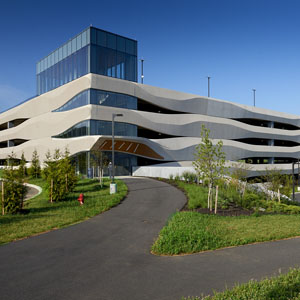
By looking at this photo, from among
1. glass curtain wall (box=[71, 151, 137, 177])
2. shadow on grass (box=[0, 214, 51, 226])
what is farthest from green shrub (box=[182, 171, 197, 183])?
shadow on grass (box=[0, 214, 51, 226])

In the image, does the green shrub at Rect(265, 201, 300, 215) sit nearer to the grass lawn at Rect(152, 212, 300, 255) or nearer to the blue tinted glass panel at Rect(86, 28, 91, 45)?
the grass lawn at Rect(152, 212, 300, 255)

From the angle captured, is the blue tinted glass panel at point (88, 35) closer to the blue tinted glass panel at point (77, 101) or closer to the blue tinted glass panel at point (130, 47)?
the blue tinted glass panel at point (130, 47)

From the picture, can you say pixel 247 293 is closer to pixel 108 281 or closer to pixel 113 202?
pixel 108 281

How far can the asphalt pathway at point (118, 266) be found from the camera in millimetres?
5922

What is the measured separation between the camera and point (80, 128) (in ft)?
125

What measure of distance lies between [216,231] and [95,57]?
109 feet

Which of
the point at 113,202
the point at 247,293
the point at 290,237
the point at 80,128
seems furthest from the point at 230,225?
the point at 80,128

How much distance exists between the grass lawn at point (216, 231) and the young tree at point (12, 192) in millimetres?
7772

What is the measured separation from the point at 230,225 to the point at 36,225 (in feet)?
25.3

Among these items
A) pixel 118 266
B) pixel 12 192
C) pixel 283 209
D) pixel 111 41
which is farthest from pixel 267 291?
pixel 111 41

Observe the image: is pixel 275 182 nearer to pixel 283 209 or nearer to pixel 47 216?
pixel 283 209

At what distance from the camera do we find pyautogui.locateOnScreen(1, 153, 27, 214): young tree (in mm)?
13992

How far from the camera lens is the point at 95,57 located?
38312mm

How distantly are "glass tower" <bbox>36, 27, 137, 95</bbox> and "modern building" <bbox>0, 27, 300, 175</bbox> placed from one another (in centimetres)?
12
